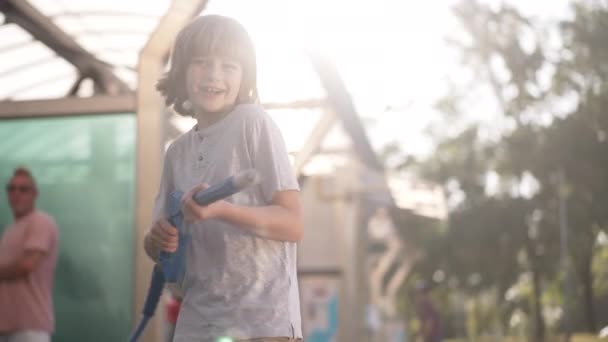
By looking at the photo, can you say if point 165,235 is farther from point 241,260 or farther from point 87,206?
point 87,206

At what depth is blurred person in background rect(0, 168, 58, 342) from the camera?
534 cm

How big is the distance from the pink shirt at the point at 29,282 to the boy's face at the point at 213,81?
129 inches

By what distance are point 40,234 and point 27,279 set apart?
0.22m

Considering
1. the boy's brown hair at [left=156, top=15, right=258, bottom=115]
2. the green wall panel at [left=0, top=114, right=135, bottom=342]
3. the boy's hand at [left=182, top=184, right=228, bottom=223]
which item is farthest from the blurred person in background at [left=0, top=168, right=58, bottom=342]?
the boy's hand at [left=182, top=184, right=228, bottom=223]

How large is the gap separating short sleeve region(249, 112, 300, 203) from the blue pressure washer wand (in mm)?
166

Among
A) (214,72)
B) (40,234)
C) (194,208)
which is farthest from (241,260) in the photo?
(40,234)

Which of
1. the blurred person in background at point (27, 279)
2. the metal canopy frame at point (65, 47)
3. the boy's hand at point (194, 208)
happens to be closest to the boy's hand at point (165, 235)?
the boy's hand at point (194, 208)

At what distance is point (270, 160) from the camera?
2.23 m

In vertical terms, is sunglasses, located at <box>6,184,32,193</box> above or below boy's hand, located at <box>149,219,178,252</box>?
above

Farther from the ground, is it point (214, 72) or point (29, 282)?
point (214, 72)

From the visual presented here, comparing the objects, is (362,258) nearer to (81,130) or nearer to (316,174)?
(316,174)

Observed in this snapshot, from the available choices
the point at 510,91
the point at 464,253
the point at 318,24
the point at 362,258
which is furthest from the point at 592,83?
the point at 318,24

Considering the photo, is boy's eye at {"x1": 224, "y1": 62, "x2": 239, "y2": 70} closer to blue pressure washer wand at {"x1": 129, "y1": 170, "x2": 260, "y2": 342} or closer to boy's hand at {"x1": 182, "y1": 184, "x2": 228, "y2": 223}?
blue pressure washer wand at {"x1": 129, "y1": 170, "x2": 260, "y2": 342}

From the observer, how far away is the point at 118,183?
276 inches
